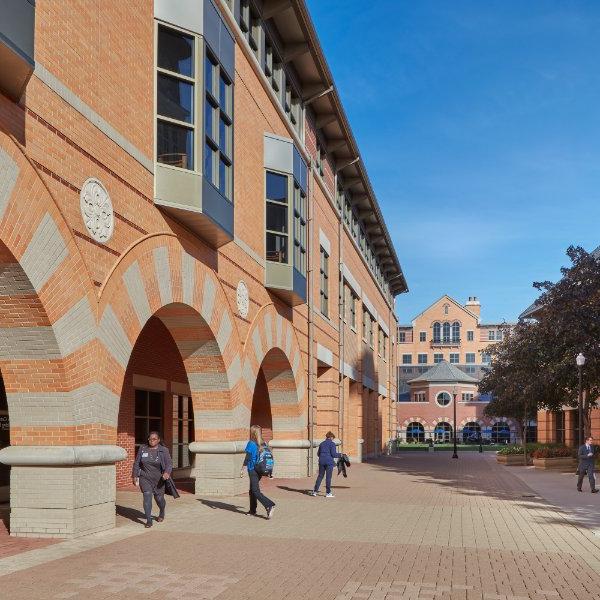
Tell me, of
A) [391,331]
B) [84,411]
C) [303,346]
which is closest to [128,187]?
[84,411]

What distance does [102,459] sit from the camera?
1041cm

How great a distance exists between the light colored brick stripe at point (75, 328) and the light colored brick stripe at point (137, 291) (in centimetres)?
124

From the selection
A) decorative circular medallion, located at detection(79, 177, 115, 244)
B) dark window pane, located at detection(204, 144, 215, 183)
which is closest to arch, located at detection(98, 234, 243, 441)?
decorative circular medallion, located at detection(79, 177, 115, 244)

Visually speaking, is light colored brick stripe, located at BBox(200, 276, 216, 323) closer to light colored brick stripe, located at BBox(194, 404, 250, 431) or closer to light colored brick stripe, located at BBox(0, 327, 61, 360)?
light colored brick stripe, located at BBox(194, 404, 250, 431)

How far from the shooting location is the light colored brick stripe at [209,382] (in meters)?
16.1

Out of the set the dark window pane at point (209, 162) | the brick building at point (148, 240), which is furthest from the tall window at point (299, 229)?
the dark window pane at point (209, 162)

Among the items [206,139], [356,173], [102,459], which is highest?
[356,173]

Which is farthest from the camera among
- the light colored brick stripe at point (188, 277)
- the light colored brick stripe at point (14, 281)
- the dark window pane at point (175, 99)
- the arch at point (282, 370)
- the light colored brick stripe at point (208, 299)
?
the arch at point (282, 370)

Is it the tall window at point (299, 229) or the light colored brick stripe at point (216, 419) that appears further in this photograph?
the tall window at point (299, 229)

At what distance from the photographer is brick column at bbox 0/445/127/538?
32.4 ft

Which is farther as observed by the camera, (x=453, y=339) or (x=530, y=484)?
(x=453, y=339)

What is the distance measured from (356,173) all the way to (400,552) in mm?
24823

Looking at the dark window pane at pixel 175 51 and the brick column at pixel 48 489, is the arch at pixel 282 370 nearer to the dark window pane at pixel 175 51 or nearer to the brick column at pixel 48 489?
the dark window pane at pixel 175 51

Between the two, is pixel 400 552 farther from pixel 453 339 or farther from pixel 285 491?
pixel 453 339
